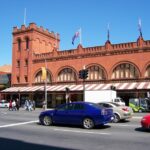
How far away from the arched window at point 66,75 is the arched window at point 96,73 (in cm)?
331

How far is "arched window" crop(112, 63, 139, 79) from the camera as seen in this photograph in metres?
43.9

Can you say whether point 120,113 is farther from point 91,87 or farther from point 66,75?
point 66,75

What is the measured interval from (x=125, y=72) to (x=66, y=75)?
34.9ft

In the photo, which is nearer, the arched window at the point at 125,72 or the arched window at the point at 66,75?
the arched window at the point at 125,72

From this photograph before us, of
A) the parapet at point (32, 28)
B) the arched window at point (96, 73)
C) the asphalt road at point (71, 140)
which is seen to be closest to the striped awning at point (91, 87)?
the arched window at point (96, 73)

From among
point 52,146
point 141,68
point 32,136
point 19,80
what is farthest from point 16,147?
point 19,80

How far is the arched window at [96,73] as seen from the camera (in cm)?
4684

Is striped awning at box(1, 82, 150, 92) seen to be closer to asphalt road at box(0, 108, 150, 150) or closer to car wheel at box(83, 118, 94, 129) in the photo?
car wheel at box(83, 118, 94, 129)

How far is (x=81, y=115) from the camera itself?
17.4m

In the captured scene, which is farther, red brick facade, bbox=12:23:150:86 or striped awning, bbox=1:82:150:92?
red brick facade, bbox=12:23:150:86

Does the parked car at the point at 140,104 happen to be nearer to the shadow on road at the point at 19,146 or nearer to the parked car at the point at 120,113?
the parked car at the point at 120,113

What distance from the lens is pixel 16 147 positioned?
11.7 meters

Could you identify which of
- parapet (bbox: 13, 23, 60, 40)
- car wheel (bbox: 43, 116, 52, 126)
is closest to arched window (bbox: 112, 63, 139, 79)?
parapet (bbox: 13, 23, 60, 40)

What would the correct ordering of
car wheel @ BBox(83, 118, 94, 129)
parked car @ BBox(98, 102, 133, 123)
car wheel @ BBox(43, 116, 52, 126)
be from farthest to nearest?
parked car @ BBox(98, 102, 133, 123), car wheel @ BBox(43, 116, 52, 126), car wheel @ BBox(83, 118, 94, 129)
